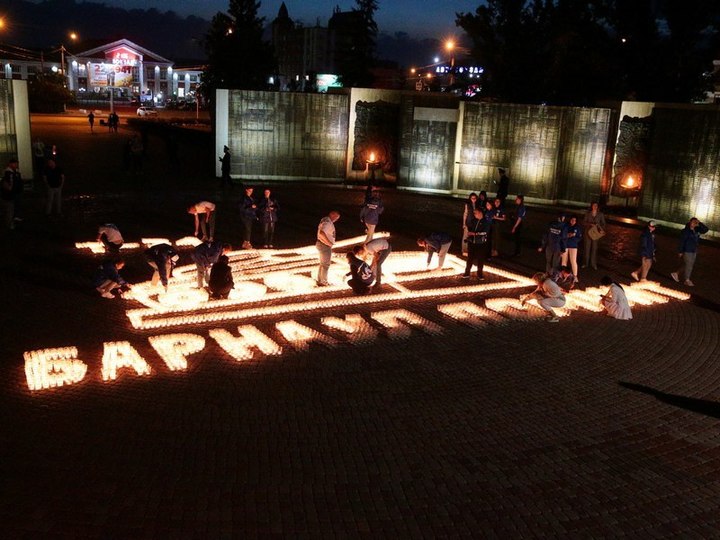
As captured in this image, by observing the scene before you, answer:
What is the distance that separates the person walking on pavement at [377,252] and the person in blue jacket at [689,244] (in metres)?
7.05

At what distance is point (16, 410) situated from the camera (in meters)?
8.66

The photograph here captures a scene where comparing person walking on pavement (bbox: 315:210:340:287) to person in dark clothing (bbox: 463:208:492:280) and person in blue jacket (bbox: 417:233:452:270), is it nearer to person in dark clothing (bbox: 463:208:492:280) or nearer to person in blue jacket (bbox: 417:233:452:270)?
person in blue jacket (bbox: 417:233:452:270)

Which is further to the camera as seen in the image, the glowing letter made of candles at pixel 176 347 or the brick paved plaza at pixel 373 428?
the glowing letter made of candles at pixel 176 347

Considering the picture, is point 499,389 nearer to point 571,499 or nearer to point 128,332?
point 571,499

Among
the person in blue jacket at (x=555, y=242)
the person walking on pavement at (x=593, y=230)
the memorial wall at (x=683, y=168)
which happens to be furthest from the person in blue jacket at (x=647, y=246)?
the memorial wall at (x=683, y=168)

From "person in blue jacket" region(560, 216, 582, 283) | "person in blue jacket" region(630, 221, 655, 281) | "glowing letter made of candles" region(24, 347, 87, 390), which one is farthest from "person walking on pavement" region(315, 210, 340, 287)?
"person in blue jacket" region(630, 221, 655, 281)

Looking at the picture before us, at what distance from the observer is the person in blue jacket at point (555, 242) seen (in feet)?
51.0

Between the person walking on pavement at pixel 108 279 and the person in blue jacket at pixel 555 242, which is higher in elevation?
the person in blue jacket at pixel 555 242

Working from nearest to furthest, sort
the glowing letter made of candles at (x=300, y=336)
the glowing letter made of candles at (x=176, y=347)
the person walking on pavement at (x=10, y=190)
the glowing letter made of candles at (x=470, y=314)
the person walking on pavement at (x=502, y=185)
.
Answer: the glowing letter made of candles at (x=176, y=347) < the glowing letter made of candles at (x=300, y=336) < the glowing letter made of candles at (x=470, y=314) < the person walking on pavement at (x=10, y=190) < the person walking on pavement at (x=502, y=185)

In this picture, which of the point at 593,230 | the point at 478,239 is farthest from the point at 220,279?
the point at 593,230

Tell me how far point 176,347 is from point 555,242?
8.92 m

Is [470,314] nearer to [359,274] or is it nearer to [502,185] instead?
[359,274]

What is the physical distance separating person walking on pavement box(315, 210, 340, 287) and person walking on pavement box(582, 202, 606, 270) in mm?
6729

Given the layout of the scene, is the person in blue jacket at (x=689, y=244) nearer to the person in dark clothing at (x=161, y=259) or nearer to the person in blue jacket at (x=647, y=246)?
the person in blue jacket at (x=647, y=246)
